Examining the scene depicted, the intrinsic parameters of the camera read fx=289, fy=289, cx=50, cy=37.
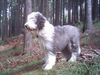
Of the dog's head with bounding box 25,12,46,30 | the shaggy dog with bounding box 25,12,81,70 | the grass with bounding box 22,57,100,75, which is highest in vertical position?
the dog's head with bounding box 25,12,46,30

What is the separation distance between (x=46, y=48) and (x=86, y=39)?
27.6 feet

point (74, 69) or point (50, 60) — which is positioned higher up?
point (50, 60)

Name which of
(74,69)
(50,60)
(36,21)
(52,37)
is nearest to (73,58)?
(50,60)

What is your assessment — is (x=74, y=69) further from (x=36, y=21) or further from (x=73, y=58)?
(x=36, y=21)

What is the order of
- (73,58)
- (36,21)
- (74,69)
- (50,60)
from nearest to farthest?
(74,69) → (36,21) → (50,60) → (73,58)

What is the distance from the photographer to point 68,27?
31.9 ft

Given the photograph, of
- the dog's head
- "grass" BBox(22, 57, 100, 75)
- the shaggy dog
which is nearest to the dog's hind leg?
the shaggy dog

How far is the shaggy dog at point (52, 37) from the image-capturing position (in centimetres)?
878

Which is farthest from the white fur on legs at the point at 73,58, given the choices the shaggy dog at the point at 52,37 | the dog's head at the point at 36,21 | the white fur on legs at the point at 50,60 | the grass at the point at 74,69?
the dog's head at the point at 36,21

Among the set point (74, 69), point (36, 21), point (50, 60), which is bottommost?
point (74, 69)

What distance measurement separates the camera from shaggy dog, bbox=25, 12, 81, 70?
8781 mm

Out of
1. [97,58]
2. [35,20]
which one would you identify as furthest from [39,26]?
[97,58]

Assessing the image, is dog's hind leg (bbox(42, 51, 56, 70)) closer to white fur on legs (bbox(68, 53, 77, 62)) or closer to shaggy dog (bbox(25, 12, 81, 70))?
shaggy dog (bbox(25, 12, 81, 70))

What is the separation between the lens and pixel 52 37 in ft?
29.5
